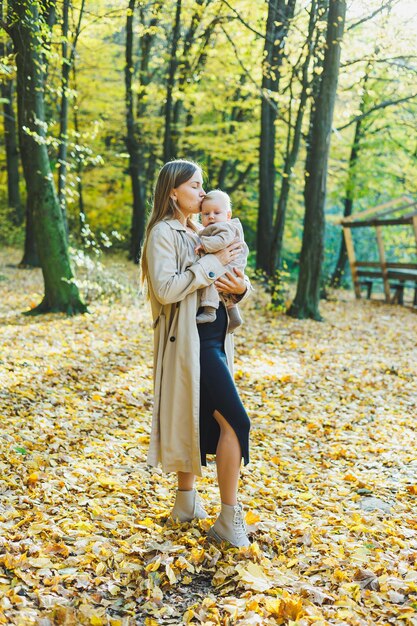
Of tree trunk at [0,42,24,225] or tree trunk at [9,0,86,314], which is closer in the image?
tree trunk at [9,0,86,314]

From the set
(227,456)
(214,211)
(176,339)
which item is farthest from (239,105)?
(227,456)

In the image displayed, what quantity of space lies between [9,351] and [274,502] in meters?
4.30

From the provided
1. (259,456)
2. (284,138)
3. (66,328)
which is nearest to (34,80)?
(66,328)

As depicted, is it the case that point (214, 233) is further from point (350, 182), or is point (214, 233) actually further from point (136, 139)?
point (136, 139)

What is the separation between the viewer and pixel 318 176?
36.8 ft

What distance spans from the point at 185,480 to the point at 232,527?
388mm

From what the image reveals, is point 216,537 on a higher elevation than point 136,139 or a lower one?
lower

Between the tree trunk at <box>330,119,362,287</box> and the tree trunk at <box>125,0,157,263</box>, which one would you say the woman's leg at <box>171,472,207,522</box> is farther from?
the tree trunk at <box>330,119,362,287</box>

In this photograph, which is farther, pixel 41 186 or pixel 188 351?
pixel 41 186

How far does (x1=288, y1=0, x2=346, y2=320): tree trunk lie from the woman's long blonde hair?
8.40 meters

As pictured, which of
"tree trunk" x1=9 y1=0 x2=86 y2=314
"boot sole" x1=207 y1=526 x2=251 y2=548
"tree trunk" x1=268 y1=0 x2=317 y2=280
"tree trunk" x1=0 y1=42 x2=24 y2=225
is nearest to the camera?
"boot sole" x1=207 y1=526 x2=251 y2=548

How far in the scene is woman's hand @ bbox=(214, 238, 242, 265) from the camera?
3178 mm

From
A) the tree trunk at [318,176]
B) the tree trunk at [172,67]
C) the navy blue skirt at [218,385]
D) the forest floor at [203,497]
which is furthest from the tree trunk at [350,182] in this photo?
the navy blue skirt at [218,385]

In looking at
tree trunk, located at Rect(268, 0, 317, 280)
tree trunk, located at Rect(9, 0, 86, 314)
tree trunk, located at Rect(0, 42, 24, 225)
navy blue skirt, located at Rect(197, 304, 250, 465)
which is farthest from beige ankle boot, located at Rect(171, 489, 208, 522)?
tree trunk, located at Rect(0, 42, 24, 225)
